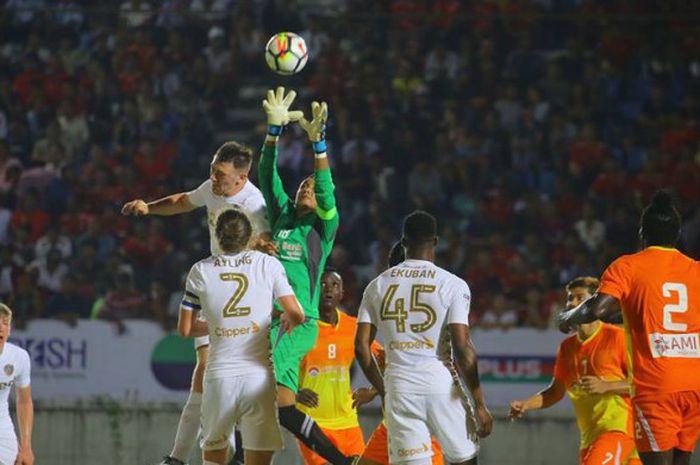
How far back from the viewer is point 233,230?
775cm

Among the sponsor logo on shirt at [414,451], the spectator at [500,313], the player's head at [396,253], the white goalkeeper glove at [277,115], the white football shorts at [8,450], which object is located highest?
the white goalkeeper glove at [277,115]

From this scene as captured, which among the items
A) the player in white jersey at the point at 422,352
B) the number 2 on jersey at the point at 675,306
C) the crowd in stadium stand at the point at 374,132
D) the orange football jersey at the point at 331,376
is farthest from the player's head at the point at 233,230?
the crowd in stadium stand at the point at 374,132

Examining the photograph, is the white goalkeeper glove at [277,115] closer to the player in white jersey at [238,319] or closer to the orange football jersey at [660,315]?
the player in white jersey at [238,319]

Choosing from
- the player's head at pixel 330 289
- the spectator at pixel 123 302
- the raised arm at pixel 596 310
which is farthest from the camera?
the spectator at pixel 123 302

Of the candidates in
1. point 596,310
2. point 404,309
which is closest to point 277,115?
point 404,309

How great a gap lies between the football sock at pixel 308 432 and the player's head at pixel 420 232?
54.7 inches

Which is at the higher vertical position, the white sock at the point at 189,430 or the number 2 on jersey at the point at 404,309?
the number 2 on jersey at the point at 404,309

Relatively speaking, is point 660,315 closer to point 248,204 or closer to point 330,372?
point 248,204

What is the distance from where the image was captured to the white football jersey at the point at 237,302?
7711mm

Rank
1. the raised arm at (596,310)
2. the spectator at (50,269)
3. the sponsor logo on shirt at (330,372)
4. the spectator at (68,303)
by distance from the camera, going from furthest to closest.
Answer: the spectator at (50,269) < the spectator at (68,303) < the sponsor logo on shirt at (330,372) < the raised arm at (596,310)

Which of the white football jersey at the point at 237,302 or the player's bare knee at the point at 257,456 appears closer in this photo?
the white football jersey at the point at 237,302

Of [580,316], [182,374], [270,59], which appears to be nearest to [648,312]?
[580,316]

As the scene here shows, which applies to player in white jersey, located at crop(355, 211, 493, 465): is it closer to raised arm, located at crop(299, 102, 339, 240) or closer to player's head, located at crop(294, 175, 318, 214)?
raised arm, located at crop(299, 102, 339, 240)

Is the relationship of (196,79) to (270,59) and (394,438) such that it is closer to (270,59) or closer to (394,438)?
(270,59)
